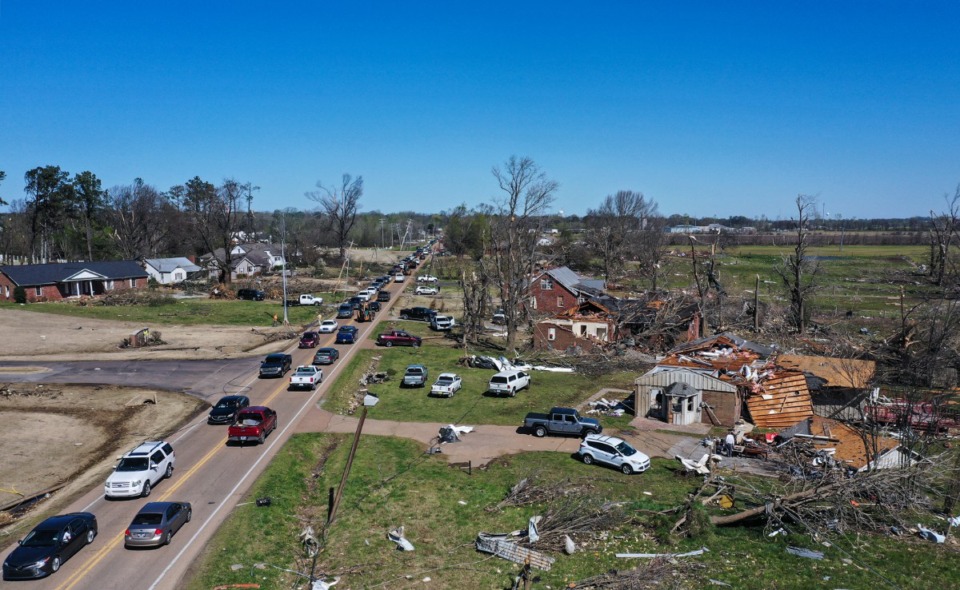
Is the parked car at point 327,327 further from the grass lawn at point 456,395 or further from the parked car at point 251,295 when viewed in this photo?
the parked car at point 251,295

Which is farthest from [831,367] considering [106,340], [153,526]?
[106,340]

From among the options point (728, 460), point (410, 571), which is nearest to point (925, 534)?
point (728, 460)

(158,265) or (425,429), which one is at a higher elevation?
(158,265)

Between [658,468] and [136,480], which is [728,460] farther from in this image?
[136,480]

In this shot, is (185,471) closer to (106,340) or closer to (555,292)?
(106,340)

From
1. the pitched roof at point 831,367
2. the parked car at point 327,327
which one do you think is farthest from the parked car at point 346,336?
the pitched roof at point 831,367

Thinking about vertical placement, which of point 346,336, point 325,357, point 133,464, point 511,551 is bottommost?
point 511,551

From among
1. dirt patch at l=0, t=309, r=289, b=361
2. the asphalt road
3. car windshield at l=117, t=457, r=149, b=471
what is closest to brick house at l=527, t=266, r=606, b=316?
the asphalt road
